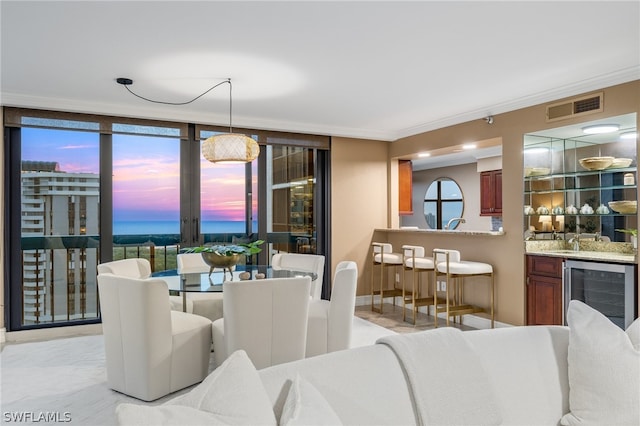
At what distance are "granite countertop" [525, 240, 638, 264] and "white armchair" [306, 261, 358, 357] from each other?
7.08 feet

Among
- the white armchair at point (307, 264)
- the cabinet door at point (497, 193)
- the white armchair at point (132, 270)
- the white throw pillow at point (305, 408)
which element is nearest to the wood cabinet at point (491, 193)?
the cabinet door at point (497, 193)

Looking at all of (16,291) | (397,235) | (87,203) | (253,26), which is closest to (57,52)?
(253,26)

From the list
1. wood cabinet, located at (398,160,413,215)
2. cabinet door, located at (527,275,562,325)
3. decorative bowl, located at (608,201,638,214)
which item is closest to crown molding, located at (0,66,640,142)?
wood cabinet, located at (398,160,413,215)

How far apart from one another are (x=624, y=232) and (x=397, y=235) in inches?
115

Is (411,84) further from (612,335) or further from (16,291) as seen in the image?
(16,291)

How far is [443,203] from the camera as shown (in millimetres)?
9891

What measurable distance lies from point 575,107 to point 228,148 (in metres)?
3.20

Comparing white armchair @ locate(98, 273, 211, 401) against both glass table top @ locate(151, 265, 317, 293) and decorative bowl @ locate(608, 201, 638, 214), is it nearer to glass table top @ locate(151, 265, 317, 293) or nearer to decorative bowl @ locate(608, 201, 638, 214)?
glass table top @ locate(151, 265, 317, 293)

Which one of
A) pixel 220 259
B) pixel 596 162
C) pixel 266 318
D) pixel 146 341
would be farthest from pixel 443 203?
pixel 146 341

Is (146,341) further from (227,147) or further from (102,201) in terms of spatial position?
(102,201)

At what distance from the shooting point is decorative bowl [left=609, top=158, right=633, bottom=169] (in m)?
4.18

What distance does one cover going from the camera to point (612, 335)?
1616 millimetres

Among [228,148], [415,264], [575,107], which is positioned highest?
[575,107]

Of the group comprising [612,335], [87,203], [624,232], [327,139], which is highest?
[327,139]
